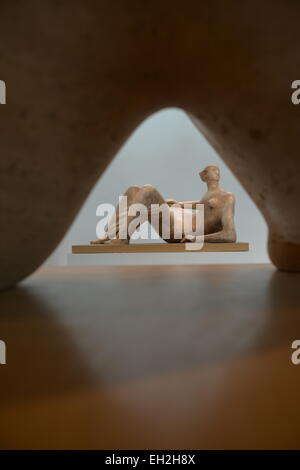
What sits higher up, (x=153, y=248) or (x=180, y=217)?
(x=180, y=217)

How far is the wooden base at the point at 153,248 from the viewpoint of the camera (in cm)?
204

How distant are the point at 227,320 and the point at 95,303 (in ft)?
0.77

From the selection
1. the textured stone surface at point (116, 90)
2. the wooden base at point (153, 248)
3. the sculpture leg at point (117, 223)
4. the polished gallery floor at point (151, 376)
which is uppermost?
the textured stone surface at point (116, 90)

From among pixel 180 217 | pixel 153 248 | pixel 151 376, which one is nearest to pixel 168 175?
pixel 180 217

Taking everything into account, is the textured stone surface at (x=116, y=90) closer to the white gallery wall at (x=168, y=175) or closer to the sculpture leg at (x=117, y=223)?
the sculpture leg at (x=117, y=223)

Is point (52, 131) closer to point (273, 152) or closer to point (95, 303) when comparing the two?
point (95, 303)

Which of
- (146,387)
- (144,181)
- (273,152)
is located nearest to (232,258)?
(144,181)

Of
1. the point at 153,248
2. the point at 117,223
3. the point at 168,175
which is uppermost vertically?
the point at 168,175

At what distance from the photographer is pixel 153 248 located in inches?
83.2

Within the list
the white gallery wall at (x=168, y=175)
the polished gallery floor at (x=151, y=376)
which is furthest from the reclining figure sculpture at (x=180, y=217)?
the white gallery wall at (x=168, y=175)

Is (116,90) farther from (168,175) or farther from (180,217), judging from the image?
(168,175)

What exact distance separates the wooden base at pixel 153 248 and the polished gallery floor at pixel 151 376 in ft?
4.59

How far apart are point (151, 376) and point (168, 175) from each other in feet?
14.2

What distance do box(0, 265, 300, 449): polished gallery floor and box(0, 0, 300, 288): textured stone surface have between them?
22 centimetres
